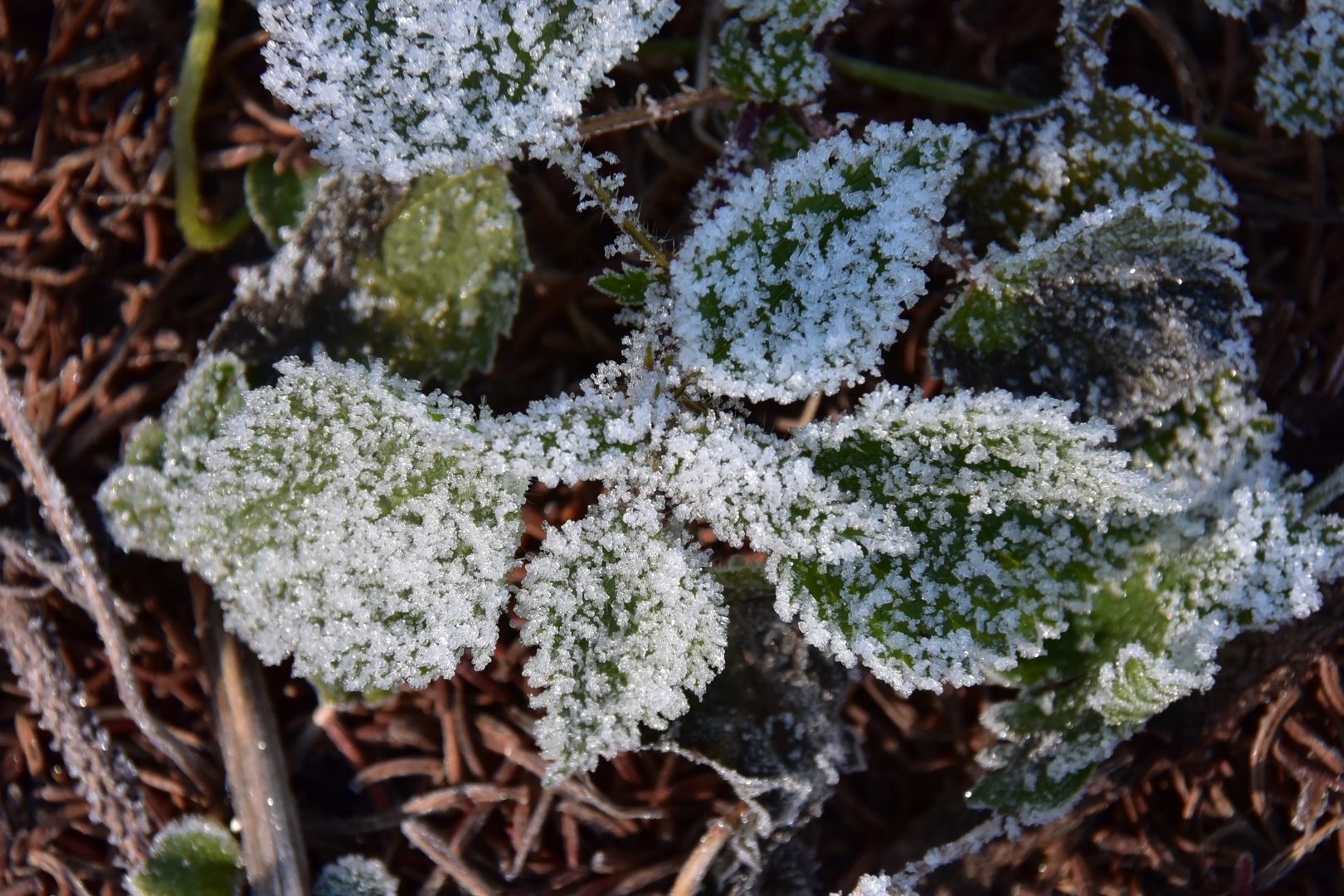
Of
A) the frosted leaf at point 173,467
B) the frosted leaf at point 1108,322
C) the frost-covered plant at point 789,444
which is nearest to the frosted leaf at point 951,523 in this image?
the frost-covered plant at point 789,444

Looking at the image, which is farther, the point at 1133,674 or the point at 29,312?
the point at 29,312

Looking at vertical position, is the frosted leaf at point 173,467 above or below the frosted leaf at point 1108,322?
below

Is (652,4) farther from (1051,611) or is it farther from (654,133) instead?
(1051,611)

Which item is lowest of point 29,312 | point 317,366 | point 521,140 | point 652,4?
point 29,312

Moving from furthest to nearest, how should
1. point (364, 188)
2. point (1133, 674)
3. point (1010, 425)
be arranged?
point (364, 188), point (1133, 674), point (1010, 425)

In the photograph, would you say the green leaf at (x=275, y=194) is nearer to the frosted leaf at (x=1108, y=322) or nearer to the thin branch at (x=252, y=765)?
the thin branch at (x=252, y=765)

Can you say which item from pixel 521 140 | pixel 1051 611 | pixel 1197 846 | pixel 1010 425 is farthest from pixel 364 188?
pixel 1197 846
